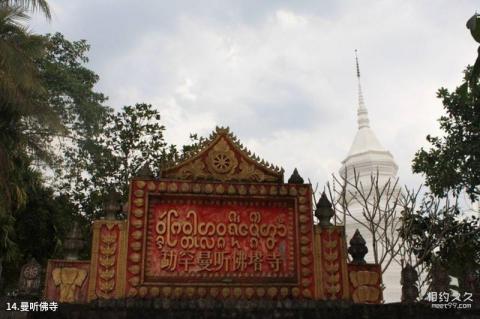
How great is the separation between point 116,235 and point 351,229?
23524mm

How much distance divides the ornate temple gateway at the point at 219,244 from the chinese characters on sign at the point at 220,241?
2cm

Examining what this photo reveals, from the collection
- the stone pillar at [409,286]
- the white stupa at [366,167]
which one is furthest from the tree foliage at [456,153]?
the white stupa at [366,167]

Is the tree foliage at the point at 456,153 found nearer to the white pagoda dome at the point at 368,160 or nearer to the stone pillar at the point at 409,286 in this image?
the stone pillar at the point at 409,286

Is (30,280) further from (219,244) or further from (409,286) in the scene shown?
(409,286)

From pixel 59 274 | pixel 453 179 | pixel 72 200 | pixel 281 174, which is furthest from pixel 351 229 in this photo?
pixel 59 274

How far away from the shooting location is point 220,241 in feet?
30.1

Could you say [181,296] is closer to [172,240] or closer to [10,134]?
[172,240]

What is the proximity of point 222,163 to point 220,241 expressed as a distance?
1574 millimetres

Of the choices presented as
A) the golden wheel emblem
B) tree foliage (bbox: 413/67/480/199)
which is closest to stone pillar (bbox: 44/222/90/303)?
the golden wheel emblem

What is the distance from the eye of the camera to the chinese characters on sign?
8938 mm

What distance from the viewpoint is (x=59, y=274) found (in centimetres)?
869

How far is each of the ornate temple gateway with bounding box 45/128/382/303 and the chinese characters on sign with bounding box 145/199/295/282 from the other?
0.7 inches

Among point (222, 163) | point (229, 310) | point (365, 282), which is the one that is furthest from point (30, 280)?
point (365, 282)

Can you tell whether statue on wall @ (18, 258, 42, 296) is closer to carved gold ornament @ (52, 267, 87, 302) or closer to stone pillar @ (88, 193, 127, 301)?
carved gold ornament @ (52, 267, 87, 302)
